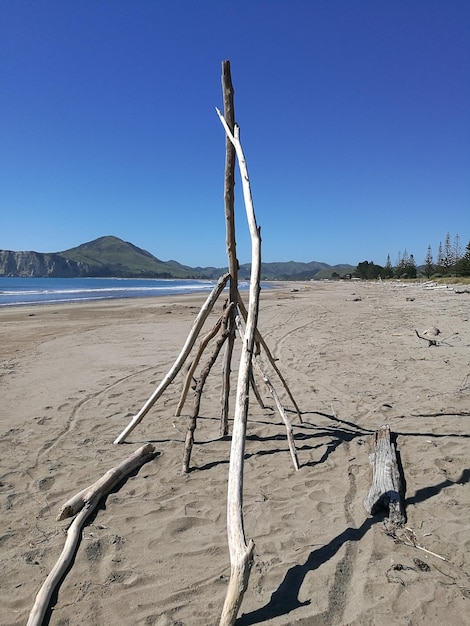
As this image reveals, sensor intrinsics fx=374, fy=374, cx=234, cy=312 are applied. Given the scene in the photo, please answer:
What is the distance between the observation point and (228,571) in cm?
268

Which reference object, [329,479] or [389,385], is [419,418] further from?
[329,479]

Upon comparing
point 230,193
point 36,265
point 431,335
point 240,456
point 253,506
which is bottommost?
point 253,506

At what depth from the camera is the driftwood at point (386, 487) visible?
312cm

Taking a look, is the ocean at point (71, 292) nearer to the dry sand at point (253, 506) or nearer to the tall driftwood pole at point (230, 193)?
the dry sand at point (253, 506)

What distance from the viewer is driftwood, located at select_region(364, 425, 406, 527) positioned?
10.2 ft

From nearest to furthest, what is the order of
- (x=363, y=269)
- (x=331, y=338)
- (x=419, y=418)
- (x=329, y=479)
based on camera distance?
1. (x=329, y=479)
2. (x=419, y=418)
3. (x=331, y=338)
4. (x=363, y=269)

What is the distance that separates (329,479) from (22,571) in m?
2.77

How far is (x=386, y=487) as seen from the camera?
132 inches

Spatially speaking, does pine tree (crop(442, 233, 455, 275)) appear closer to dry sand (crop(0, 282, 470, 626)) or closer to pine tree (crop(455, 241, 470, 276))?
pine tree (crop(455, 241, 470, 276))

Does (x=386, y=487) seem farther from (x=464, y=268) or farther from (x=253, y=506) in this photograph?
(x=464, y=268)

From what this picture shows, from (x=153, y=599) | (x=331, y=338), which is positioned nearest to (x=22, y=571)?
(x=153, y=599)

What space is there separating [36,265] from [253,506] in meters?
208

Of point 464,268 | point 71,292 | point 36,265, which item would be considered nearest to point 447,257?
point 464,268

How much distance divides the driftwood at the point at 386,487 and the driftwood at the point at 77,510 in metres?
2.41
